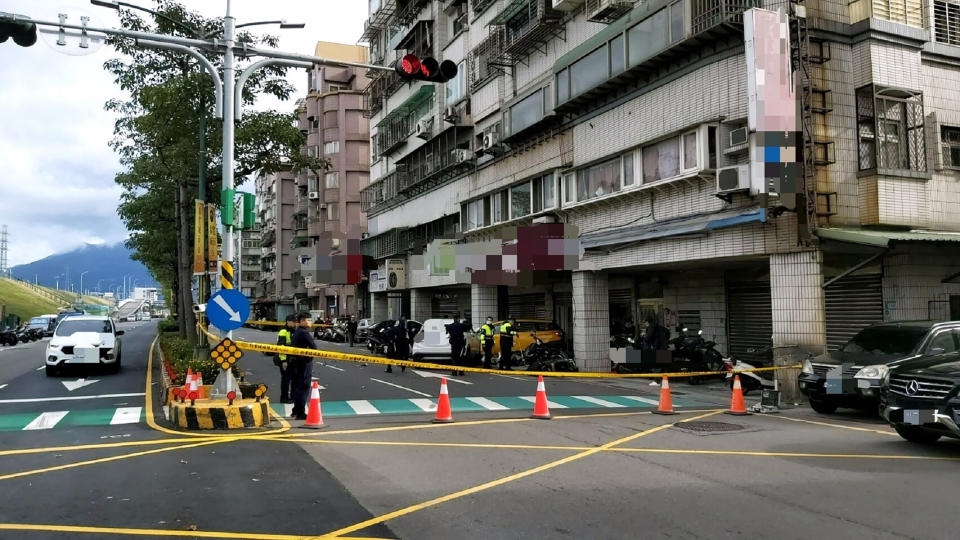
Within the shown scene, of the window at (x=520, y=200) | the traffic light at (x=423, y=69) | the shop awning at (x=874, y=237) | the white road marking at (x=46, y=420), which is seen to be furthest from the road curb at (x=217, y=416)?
the window at (x=520, y=200)

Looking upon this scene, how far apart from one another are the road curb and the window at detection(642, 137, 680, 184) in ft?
40.8

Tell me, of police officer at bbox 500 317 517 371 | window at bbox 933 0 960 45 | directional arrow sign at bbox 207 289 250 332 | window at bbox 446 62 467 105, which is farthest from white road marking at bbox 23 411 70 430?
window at bbox 446 62 467 105

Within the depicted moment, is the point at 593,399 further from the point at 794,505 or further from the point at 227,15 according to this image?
the point at 227,15

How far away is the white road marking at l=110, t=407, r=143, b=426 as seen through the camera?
460 inches

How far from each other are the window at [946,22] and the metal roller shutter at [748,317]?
722 cm

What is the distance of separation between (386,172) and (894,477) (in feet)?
129

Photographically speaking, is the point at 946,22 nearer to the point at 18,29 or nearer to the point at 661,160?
the point at 661,160

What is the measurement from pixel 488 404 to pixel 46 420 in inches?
312

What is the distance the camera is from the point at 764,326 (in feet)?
63.7

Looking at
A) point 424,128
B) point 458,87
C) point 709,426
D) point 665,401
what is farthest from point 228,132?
point 424,128

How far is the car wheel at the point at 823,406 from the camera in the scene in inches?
515

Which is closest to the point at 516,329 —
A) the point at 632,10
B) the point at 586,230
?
the point at 586,230

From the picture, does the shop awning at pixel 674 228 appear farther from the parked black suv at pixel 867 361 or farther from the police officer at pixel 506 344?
the police officer at pixel 506 344

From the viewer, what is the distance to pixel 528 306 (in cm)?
3203
